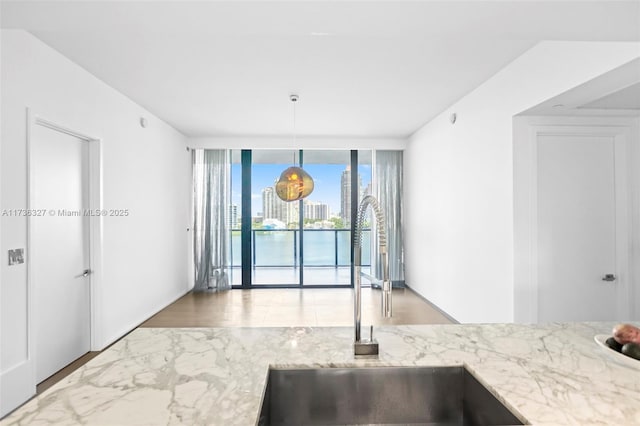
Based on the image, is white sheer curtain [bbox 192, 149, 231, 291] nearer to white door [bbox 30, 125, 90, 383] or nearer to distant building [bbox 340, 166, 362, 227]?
distant building [bbox 340, 166, 362, 227]

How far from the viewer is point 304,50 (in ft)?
9.39

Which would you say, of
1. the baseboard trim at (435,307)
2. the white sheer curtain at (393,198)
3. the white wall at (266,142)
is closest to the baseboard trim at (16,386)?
the baseboard trim at (435,307)

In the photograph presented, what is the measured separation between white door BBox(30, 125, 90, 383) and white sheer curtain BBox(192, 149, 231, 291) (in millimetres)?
2806

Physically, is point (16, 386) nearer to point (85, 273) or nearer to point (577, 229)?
point (85, 273)

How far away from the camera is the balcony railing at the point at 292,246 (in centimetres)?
661

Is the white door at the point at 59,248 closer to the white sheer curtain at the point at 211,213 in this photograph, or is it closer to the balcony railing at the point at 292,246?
the white sheer curtain at the point at 211,213

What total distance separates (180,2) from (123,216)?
3.10 metres

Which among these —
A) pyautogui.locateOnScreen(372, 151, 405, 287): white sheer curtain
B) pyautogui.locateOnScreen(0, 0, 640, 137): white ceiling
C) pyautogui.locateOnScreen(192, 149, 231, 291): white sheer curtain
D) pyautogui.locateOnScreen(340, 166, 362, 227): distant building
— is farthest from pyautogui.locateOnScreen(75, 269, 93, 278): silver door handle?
pyautogui.locateOnScreen(372, 151, 405, 287): white sheer curtain

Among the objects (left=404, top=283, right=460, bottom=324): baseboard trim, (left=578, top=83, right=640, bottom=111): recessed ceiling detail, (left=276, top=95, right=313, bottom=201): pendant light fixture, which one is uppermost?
(left=578, top=83, right=640, bottom=111): recessed ceiling detail

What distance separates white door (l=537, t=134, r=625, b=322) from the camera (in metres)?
3.10

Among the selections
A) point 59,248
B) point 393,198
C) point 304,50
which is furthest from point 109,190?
point 393,198

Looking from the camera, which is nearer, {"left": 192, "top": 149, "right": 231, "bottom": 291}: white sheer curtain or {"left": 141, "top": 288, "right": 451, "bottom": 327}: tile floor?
{"left": 141, "top": 288, "right": 451, "bottom": 327}: tile floor

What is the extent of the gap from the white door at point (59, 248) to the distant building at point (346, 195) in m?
4.27

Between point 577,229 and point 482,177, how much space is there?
0.93m
